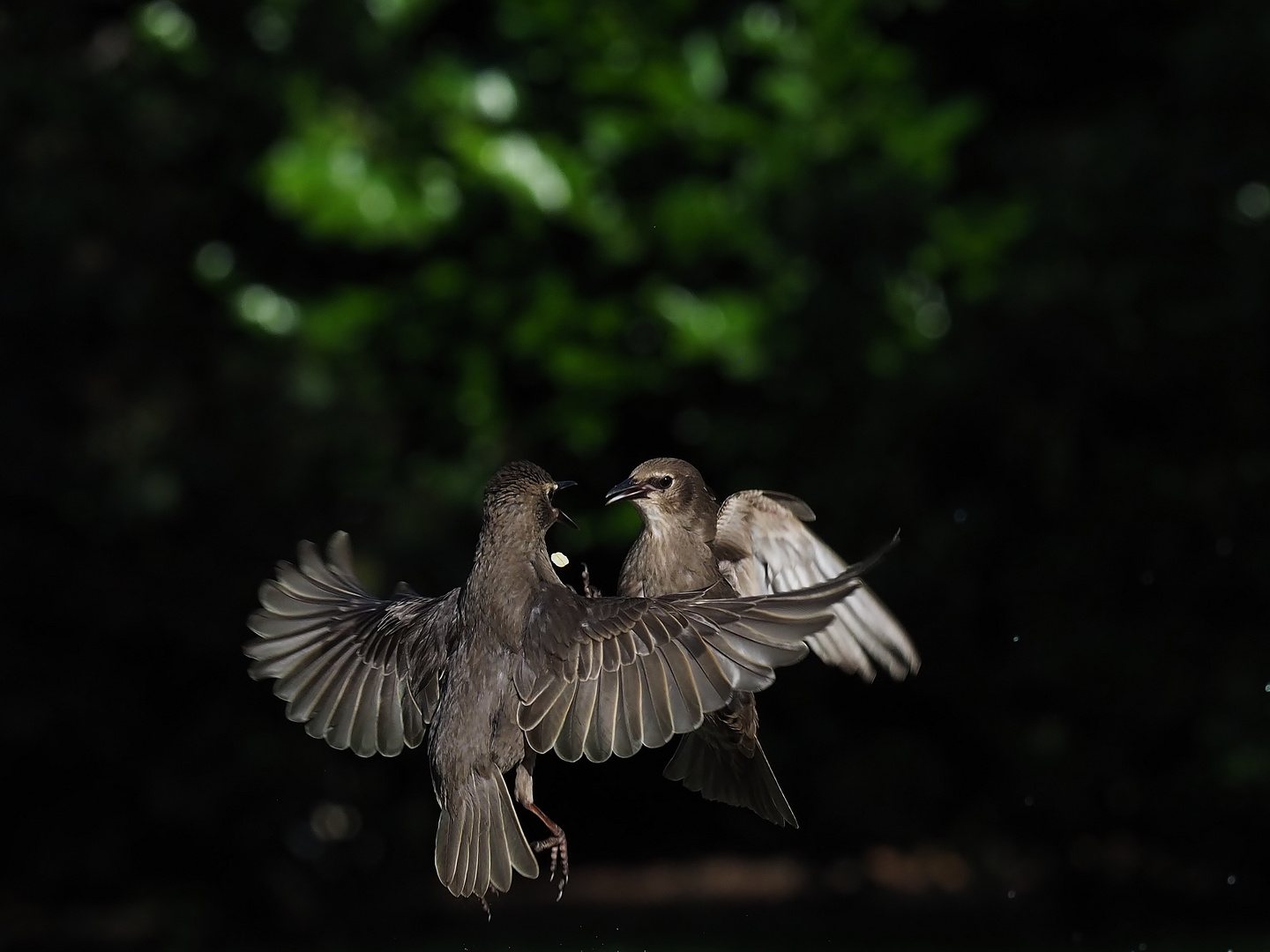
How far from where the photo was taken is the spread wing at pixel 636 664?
2.33 metres

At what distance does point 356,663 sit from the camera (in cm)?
294

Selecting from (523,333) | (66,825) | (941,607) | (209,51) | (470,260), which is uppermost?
(209,51)

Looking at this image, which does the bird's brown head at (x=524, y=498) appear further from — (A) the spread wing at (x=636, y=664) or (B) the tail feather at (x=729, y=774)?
(B) the tail feather at (x=729, y=774)

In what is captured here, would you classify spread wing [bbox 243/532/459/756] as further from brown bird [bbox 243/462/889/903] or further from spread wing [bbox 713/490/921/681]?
spread wing [bbox 713/490/921/681]

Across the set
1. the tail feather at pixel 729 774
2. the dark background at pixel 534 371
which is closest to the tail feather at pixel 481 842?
the tail feather at pixel 729 774

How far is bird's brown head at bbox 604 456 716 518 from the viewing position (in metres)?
2.69

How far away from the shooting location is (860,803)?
26.9 ft

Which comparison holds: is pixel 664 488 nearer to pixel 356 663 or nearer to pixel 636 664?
pixel 636 664

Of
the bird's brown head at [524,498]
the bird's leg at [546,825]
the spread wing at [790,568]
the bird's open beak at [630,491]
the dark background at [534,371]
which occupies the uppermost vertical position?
the dark background at [534,371]

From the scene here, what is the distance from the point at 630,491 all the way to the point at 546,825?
56cm

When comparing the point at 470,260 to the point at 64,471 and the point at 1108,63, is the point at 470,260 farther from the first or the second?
the point at 1108,63

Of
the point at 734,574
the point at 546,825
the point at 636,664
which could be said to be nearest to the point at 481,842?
the point at 546,825

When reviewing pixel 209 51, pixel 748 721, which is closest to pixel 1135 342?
pixel 209 51

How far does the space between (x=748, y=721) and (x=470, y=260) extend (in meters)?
5.61
